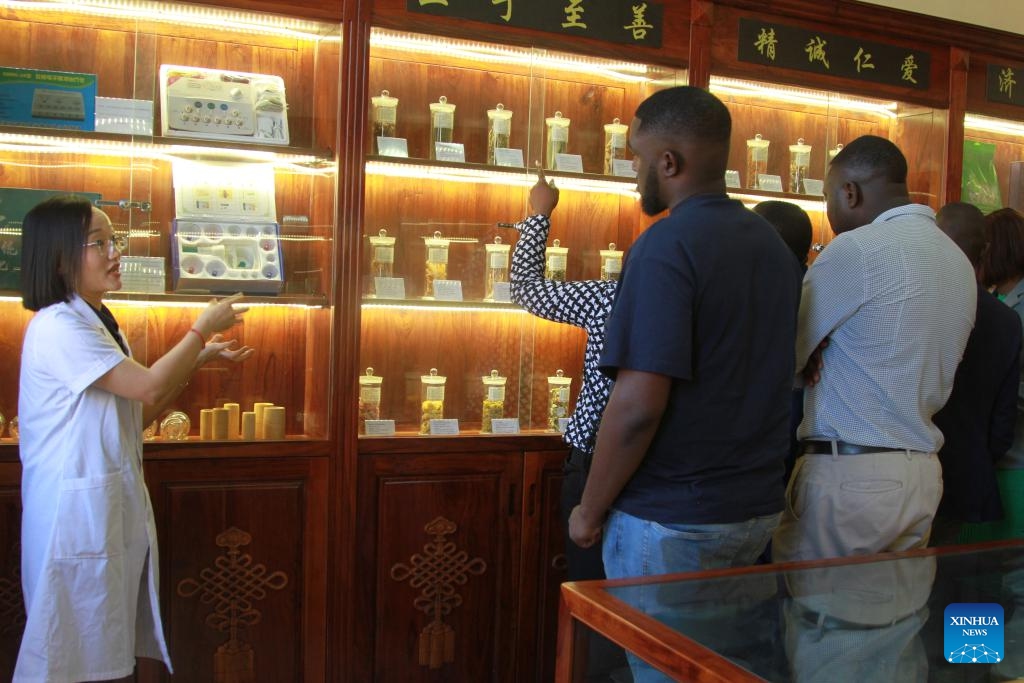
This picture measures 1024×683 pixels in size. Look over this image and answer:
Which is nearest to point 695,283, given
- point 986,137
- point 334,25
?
point 334,25

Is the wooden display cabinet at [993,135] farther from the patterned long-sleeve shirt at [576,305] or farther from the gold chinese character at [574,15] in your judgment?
the patterned long-sleeve shirt at [576,305]

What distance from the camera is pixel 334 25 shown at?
128 inches

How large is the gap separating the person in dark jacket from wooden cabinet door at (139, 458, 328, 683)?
1851 mm

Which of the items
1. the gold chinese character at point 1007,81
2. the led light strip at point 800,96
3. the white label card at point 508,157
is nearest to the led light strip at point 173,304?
the white label card at point 508,157

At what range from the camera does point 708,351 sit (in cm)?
197

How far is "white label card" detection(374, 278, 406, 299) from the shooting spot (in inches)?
136

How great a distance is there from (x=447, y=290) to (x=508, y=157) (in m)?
0.52

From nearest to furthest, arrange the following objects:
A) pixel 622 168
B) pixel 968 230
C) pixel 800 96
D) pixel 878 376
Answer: pixel 878 376
pixel 968 230
pixel 622 168
pixel 800 96

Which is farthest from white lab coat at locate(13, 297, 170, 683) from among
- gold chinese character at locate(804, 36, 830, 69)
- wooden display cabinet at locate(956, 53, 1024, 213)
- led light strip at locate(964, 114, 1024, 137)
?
led light strip at locate(964, 114, 1024, 137)

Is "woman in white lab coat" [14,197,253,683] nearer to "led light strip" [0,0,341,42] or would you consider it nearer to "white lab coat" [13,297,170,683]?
"white lab coat" [13,297,170,683]

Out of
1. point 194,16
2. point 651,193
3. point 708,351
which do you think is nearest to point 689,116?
point 651,193

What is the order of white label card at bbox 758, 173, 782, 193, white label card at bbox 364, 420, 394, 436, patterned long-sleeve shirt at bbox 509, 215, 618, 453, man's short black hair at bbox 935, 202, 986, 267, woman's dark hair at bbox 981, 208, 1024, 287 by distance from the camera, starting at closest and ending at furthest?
patterned long-sleeve shirt at bbox 509, 215, 618, 453 < man's short black hair at bbox 935, 202, 986, 267 < woman's dark hair at bbox 981, 208, 1024, 287 < white label card at bbox 364, 420, 394, 436 < white label card at bbox 758, 173, 782, 193

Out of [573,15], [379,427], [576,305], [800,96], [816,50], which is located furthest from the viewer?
[800,96]

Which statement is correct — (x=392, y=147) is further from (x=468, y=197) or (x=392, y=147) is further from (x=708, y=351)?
(x=708, y=351)
